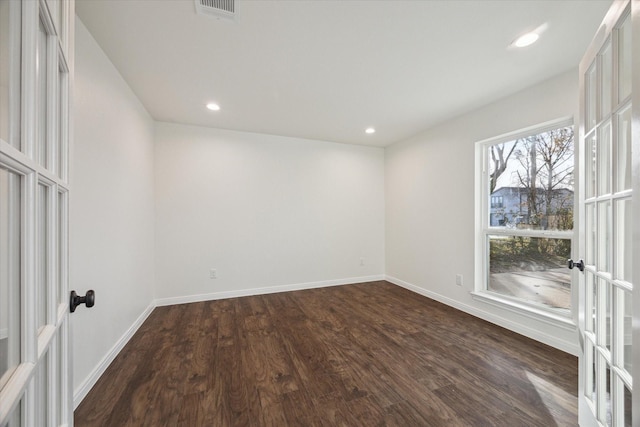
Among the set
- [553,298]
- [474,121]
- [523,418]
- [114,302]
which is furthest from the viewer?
[474,121]

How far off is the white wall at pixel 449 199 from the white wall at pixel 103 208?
11.4 feet

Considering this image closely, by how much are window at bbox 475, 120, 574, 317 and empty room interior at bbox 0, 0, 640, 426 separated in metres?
0.02

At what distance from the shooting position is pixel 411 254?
3846 millimetres

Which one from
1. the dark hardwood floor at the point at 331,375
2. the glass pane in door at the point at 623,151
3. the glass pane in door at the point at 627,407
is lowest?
the dark hardwood floor at the point at 331,375

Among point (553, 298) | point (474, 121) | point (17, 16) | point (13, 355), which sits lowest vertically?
point (553, 298)

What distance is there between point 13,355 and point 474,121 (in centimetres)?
365

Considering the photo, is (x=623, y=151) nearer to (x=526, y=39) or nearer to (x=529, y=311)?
(x=526, y=39)

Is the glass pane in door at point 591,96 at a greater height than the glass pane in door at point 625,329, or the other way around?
the glass pane in door at point 591,96

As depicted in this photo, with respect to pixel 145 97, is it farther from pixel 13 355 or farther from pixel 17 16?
pixel 13 355

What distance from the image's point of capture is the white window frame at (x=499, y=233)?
7.04 ft

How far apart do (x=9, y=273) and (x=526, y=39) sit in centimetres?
274

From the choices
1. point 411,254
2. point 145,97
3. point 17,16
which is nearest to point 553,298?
point 411,254

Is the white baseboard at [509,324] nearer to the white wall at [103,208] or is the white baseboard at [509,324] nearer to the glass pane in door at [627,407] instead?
the glass pane in door at [627,407]

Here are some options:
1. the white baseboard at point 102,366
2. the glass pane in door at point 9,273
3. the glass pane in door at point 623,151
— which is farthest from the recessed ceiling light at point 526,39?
the white baseboard at point 102,366
